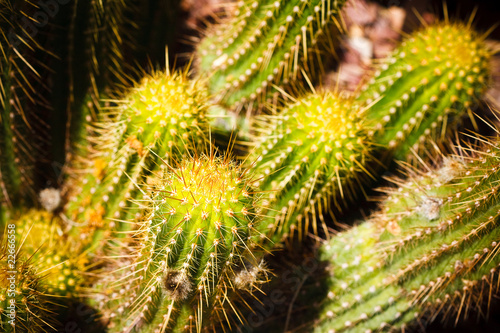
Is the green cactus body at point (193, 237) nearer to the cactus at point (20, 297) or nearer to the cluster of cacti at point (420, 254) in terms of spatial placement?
the cactus at point (20, 297)

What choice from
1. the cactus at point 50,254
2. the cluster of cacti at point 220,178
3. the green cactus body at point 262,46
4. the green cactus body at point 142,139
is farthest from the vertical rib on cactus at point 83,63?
the green cactus body at point 262,46

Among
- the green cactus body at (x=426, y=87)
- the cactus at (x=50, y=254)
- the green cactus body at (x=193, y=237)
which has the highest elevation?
the green cactus body at (x=426, y=87)

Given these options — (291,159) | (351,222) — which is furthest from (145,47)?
(351,222)

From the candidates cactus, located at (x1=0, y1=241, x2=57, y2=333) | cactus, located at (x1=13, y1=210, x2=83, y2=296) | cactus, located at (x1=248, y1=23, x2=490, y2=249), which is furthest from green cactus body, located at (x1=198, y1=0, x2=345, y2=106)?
cactus, located at (x1=0, y1=241, x2=57, y2=333)

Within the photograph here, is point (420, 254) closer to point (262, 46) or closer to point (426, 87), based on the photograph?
point (426, 87)

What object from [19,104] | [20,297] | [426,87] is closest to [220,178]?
[20,297]

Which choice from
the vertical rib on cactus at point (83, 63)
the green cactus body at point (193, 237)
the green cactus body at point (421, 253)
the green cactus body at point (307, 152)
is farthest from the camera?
the vertical rib on cactus at point (83, 63)
